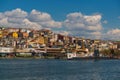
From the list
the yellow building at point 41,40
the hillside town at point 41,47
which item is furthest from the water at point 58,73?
A: the yellow building at point 41,40

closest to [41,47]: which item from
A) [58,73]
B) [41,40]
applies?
[41,40]

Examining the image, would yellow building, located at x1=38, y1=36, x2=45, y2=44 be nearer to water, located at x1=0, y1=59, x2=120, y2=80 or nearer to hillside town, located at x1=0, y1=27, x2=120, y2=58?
hillside town, located at x1=0, y1=27, x2=120, y2=58

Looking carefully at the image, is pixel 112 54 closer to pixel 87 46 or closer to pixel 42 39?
pixel 87 46

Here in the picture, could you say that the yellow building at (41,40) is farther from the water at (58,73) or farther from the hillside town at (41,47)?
the water at (58,73)

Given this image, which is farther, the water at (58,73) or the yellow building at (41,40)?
the yellow building at (41,40)

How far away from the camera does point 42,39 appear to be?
194 m

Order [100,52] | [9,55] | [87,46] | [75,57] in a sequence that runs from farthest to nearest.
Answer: [87,46] < [100,52] < [9,55] < [75,57]

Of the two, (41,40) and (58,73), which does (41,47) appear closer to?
(41,40)

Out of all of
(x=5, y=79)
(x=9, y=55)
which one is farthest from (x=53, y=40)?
(x=5, y=79)

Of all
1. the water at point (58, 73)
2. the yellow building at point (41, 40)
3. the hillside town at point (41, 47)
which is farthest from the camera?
the yellow building at point (41, 40)

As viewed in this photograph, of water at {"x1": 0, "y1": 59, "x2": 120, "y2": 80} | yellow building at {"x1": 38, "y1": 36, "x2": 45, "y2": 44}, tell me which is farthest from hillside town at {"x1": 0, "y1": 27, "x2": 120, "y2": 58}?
water at {"x1": 0, "y1": 59, "x2": 120, "y2": 80}

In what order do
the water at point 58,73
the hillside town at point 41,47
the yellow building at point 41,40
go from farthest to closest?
the yellow building at point 41,40 < the hillside town at point 41,47 < the water at point 58,73

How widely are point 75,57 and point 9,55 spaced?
29325 mm

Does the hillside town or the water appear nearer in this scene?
the water
